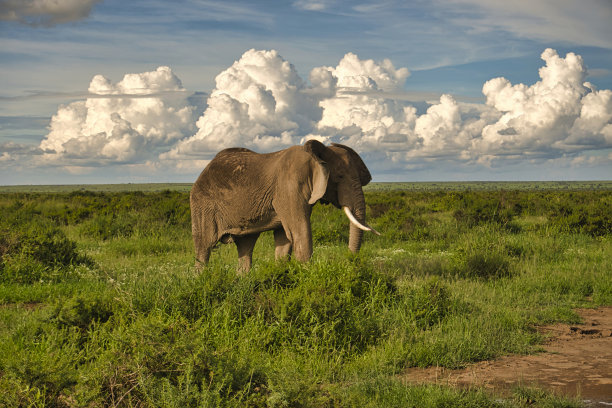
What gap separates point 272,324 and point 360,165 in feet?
11.6

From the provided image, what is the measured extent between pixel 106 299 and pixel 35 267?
4.48m

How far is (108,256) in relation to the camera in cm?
1384

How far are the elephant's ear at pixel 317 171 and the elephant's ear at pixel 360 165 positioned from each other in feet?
1.66

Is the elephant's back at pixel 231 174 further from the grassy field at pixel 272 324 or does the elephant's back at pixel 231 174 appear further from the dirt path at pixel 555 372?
the dirt path at pixel 555 372

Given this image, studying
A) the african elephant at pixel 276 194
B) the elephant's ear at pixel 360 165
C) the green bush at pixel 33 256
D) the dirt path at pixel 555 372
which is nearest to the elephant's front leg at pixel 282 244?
the african elephant at pixel 276 194

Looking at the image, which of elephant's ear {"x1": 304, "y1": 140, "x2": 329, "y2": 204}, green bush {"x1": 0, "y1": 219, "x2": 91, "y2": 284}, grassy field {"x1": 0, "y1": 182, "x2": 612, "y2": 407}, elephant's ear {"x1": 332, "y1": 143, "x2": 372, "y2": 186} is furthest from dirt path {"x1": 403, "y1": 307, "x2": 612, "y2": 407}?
green bush {"x1": 0, "y1": 219, "x2": 91, "y2": 284}

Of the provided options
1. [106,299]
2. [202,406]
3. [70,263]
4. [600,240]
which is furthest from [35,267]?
[600,240]

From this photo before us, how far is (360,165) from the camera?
9258mm

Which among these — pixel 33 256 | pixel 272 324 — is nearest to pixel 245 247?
pixel 272 324

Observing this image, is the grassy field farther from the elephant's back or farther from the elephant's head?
the elephant's back

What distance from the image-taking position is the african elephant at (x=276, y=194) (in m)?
8.59

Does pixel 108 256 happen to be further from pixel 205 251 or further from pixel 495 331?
pixel 495 331

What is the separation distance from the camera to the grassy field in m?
4.56

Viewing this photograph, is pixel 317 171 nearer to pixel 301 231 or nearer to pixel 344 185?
pixel 344 185
